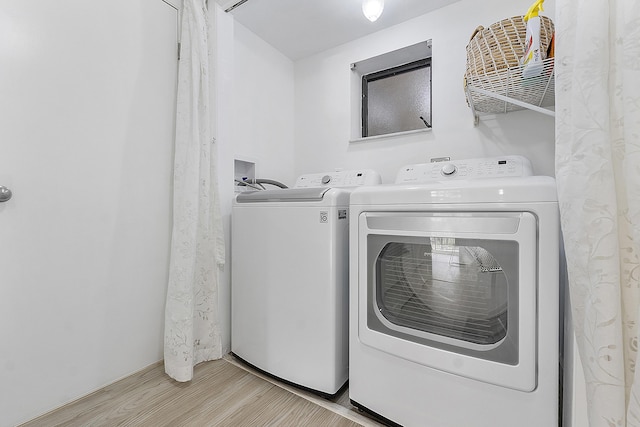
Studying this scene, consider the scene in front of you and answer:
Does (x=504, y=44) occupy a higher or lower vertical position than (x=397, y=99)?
lower

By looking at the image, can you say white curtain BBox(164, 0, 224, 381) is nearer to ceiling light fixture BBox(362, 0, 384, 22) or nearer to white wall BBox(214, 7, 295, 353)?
white wall BBox(214, 7, 295, 353)

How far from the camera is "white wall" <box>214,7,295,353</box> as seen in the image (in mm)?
1644

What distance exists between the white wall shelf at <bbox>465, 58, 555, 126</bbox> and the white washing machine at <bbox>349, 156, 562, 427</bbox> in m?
0.54

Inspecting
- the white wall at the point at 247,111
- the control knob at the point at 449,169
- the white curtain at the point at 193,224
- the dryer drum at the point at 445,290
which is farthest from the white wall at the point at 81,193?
the control knob at the point at 449,169

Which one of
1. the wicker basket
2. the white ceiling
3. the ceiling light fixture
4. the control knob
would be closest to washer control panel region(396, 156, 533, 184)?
the control knob

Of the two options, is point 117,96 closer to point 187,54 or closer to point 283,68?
point 187,54

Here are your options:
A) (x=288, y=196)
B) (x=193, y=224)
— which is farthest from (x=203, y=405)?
(x=288, y=196)

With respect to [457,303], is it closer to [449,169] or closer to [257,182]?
[449,169]

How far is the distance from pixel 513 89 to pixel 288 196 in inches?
43.5

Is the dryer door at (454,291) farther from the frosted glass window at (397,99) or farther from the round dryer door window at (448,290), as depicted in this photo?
the frosted glass window at (397,99)

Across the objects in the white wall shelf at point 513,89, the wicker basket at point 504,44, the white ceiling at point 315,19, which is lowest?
the white wall shelf at point 513,89

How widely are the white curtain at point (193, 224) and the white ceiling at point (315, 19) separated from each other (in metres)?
0.42

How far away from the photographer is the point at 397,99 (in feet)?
6.76

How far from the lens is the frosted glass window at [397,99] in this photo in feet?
6.36
